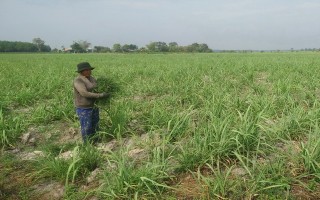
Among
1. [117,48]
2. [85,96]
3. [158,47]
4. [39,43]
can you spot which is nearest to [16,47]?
[39,43]

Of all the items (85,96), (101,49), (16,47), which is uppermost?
(85,96)

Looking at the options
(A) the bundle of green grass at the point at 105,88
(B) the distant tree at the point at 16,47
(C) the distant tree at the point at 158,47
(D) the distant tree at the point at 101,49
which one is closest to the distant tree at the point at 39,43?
(B) the distant tree at the point at 16,47

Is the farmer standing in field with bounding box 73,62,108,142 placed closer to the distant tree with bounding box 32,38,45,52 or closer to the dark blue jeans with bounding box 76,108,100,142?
the dark blue jeans with bounding box 76,108,100,142

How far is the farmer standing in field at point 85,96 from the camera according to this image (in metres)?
4.80

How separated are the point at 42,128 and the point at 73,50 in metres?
97.8

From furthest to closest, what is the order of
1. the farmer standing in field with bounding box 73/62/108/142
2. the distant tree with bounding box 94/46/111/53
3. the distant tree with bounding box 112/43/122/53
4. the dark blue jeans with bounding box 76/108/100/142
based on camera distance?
the distant tree with bounding box 94/46/111/53
the distant tree with bounding box 112/43/122/53
the dark blue jeans with bounding box 76/108/100/142
the farmer standing in field with bounding box 73/62/108/142

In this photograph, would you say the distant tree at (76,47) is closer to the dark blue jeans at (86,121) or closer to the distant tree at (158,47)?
the distant tree at (158,47)

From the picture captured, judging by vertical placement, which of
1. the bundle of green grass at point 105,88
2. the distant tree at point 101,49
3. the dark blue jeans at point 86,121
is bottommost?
the distant tree at point 101,49

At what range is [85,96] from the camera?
4793mm

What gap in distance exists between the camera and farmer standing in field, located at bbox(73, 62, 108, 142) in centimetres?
480

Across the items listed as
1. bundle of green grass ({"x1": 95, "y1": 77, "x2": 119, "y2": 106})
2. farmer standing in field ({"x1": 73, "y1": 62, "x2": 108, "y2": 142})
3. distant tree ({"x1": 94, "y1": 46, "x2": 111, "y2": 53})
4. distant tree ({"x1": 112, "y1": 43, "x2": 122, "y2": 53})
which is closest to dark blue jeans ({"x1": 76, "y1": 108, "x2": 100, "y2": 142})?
farmer standing in field ({"x1": 73, "y1": 62, "x2": 108, "y2": 142})

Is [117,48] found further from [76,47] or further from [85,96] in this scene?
[85,96]

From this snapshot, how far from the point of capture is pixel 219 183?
3.20 metres

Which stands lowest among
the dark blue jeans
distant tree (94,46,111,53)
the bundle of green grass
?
distant tree (94,46,111,53)
